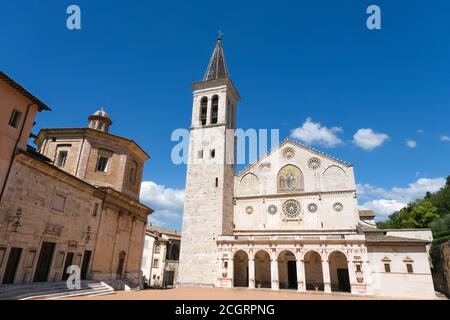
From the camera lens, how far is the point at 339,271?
26922 millimetres

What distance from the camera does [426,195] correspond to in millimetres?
59531

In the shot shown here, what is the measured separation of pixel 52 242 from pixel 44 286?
2407 mm

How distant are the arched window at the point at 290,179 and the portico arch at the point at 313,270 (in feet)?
23.0

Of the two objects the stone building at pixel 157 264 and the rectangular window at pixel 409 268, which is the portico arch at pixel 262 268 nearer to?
the rectangular window at pixel 409 268

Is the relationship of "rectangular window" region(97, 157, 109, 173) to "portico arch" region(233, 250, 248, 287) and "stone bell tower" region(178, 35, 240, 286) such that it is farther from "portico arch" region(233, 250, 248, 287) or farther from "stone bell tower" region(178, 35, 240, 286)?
"portico arch" region(233, 250, 248, 287)

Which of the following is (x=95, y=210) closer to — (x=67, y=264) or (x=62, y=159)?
(x=67, y=264)

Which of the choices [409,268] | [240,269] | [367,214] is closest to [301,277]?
[240,269]

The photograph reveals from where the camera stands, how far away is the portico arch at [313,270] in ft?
89.4

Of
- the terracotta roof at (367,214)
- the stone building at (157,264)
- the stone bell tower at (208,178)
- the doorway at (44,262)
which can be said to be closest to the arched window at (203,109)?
the stone bell tower at (208,178)

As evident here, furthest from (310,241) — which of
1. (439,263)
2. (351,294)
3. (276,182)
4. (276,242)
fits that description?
(439,263)

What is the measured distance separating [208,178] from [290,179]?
9.40 metres

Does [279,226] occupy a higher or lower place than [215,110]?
lower

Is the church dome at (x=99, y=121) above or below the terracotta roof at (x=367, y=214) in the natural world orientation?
above

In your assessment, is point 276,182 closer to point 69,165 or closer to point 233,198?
point 233,198
